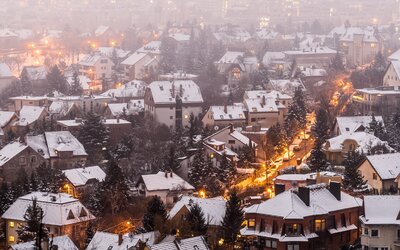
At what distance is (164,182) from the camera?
37594 mm

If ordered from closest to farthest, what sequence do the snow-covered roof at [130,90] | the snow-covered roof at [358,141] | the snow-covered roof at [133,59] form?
the snow-covered roof at [358,141] < the snow-covered roof at [130,90] < the snow-covered roof at [133,59]

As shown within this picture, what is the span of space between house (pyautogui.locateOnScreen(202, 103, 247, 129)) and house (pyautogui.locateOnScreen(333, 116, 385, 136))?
4.98 metres

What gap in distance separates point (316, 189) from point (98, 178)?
10318 mm

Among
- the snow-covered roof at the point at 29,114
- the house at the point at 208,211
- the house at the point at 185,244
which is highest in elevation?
the house at the point at 185,244

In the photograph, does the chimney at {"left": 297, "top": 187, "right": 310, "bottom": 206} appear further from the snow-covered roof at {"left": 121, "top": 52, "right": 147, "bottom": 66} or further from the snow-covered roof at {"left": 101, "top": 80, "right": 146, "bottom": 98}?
the snow-covered roof at {"left": 121, "top": 52, "right": 147, "bottom": 66}

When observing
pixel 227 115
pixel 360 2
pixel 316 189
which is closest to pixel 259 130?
pixel 227 115

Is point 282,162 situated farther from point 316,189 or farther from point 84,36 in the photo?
point 84,36

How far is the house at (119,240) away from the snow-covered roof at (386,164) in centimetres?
994

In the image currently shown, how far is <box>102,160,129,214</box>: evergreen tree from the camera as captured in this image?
117 feet

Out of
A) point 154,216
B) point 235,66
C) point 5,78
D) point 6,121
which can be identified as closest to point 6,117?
→ point 6,121

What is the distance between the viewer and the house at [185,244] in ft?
84.4

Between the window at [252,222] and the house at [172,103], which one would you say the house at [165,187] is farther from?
the house at [172,103]

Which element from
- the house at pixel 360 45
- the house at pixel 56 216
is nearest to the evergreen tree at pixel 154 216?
the house at pixel 56 216

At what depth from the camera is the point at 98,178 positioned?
39.1 metres
